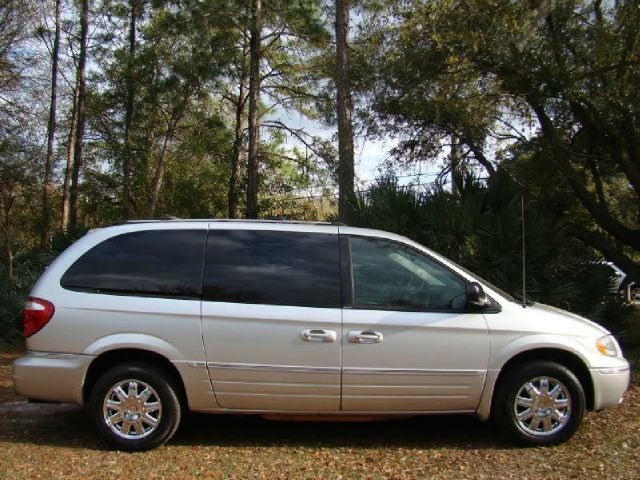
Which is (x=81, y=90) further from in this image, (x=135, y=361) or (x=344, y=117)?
(x=135, y=361)

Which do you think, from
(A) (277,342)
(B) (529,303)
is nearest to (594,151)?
(B) (529,303)

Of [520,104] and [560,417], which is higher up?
[520,104]

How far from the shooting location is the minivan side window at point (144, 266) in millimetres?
5000

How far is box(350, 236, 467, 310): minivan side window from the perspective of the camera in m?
4.98

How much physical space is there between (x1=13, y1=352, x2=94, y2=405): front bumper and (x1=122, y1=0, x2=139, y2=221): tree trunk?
1727cm

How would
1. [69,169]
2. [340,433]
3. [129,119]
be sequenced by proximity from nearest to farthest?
[340,433] → [69,169] → [129,119]

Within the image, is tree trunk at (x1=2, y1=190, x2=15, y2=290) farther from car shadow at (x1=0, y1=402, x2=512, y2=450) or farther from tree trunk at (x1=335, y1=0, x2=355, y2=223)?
tree trunk at (x1=335, y1=0, x2=355, y2=223)

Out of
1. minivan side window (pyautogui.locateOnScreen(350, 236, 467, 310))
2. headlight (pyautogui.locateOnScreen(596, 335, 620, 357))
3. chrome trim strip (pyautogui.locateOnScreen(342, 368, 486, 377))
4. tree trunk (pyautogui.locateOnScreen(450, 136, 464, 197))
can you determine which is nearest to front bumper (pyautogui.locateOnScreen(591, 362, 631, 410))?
headlight (pyautogui.locateOnScreen(596, 335, 620, 357))

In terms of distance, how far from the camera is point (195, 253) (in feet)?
16.8

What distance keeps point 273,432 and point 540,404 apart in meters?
2.22

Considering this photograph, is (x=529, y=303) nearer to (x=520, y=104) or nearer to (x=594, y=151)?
(x=520, y=104)

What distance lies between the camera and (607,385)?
16.3 ft

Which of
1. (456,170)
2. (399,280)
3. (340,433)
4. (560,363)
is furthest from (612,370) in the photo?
(456,170)

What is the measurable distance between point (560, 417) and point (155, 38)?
59.8ft
